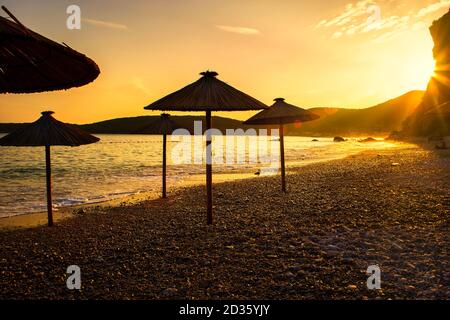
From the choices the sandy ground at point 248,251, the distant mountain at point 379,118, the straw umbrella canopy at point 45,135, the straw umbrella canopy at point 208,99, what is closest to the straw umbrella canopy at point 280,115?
the sandy ground at point 248,251

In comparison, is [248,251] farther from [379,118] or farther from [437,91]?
[379,118]

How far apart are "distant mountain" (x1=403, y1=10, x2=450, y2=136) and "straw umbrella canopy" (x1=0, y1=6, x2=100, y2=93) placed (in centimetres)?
5970

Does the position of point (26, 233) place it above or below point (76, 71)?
below

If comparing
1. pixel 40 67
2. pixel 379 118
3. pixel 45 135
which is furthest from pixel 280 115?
pixel 379 118

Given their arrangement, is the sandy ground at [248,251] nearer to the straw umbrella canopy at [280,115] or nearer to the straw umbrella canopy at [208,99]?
the straw umbrella canopy at [208,99]

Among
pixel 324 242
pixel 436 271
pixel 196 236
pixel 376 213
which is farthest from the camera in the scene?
pixel 376 213

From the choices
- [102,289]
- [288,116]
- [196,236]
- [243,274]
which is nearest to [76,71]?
[102,289]

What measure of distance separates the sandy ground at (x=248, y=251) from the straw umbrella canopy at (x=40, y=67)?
311 centimetres

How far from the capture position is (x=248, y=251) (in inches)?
251

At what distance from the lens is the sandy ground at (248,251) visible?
4.82 metres

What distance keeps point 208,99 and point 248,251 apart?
10.9 ft

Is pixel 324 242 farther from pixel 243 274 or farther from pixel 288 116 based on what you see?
pixel 288 116

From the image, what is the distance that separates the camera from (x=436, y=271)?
4949 millimetres
